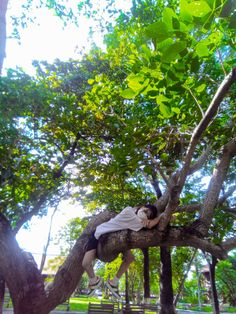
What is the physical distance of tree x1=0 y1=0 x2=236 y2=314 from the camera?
1.77 metres

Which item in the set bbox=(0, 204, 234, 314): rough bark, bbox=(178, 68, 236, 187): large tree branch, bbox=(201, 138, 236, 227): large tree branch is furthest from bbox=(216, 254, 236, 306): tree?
bbox=(178, 68, 236, 187): large tree branch

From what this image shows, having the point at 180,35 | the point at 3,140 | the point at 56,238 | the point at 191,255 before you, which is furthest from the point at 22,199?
the point at 56,238

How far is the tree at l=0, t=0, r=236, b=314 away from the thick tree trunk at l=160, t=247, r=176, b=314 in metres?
2.37

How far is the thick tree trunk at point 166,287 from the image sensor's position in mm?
8359

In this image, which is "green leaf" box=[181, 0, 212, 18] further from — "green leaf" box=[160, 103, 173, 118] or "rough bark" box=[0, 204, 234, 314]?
"rough bark" box=[0, 204, 234, 314]

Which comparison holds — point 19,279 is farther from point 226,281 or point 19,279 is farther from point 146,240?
point 226,281

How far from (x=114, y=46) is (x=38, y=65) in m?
4.47

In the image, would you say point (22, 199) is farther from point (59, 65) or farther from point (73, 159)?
point (59, 65)

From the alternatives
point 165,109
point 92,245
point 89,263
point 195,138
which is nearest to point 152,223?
point 92,245

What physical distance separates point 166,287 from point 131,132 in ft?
23.4

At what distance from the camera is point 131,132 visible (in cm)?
341

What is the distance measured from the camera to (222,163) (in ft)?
13.3

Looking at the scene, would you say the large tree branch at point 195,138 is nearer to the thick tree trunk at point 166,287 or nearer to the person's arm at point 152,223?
the person's arm at point 152,223

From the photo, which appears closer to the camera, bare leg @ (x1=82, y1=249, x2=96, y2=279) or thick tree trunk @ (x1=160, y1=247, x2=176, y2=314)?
bare leg @ (x1=82, y1=249, x2=96, y2=279)
